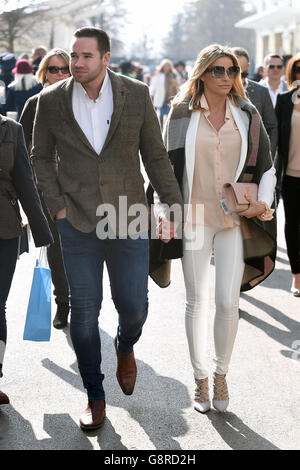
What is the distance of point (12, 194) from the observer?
15.0 feet

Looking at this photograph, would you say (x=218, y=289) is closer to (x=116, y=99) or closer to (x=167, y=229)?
(x=167, y=229)

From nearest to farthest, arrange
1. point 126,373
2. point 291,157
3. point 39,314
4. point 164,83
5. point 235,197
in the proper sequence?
point 235,197 < point 126,373 < point 39,314 < point 291,157 < point 164,83

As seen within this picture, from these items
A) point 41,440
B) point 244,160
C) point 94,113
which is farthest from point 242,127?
point 41,440

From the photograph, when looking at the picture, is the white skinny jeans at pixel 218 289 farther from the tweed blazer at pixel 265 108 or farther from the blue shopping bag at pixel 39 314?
the tweed blazer at pixel 265 108

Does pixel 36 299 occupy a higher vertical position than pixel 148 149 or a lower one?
lower

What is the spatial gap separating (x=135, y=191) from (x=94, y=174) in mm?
274

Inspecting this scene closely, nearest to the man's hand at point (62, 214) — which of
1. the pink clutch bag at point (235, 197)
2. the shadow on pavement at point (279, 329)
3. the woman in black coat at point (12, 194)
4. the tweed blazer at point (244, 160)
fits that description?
the woman in black coat at point (12, 194)

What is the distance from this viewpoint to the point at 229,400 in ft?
15.7

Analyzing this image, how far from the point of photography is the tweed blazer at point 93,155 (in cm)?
420

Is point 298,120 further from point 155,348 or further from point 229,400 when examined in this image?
point 229,400

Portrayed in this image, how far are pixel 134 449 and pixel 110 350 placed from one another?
69.9 inches

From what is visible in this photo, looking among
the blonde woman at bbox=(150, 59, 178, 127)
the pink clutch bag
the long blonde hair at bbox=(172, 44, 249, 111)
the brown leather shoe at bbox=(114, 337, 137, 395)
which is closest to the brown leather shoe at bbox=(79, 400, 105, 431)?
the brown leather shoe at bbox=(114, 337, 137, 395)

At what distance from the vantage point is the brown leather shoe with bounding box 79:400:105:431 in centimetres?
435

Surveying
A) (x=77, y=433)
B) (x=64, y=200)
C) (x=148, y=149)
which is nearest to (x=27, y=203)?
(x=64, y=200)
